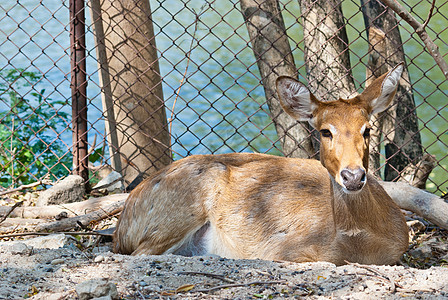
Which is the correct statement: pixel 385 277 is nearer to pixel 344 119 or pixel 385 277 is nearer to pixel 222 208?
pixel 344 119

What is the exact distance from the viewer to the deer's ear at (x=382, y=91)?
4.04m

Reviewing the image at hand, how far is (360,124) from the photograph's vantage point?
3.89 metres

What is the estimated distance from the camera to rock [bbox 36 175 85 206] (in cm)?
606

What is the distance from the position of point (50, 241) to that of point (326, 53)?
12.6ft

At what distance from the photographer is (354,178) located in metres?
A: 3.65

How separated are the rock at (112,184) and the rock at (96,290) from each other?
3441 millimetres

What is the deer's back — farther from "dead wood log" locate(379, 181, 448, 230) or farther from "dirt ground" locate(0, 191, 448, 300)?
"dead wood log" locate(379, 181, 448, 230)

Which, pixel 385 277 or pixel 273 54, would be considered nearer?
pixel 385 277

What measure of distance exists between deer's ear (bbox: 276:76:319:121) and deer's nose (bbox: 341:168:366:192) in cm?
69

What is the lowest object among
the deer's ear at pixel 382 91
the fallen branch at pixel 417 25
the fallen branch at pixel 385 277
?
the fallen branch at pixel 385 277

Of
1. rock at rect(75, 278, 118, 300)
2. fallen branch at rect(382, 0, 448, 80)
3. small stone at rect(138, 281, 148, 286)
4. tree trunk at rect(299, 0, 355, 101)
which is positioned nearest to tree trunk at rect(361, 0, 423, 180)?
tree trunk at rect(299, 0, 355, 101)

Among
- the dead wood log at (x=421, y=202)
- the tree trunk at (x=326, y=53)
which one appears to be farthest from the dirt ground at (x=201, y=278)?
the tree trunk at (x=326, y=53)

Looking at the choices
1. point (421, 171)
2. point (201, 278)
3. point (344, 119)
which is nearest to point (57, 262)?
point (201, 278)

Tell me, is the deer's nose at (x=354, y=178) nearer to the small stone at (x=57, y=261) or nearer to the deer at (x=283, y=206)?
the deer at (x=283, y=206)
